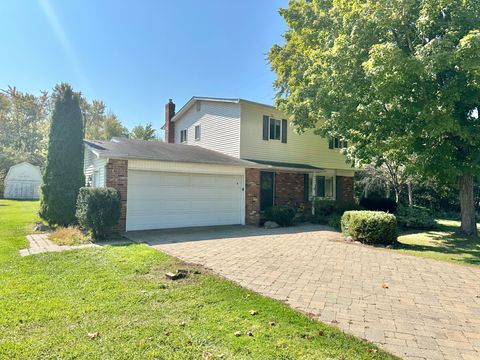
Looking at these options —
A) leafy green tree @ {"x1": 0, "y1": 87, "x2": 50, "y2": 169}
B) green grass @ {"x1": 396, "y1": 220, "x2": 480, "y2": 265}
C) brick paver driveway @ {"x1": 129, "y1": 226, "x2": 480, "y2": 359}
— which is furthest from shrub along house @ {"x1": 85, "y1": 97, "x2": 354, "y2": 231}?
leafy green tree @ {"x1": 0, "y1": 87, "x2": 50, "y2": 169}

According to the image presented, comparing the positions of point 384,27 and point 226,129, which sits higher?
point 384,27

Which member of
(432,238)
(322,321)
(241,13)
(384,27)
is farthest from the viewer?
(241,13)

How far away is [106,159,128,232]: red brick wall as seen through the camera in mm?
10477

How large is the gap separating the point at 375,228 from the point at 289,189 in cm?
711

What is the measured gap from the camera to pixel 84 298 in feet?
15.0

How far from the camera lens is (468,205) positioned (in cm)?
1153

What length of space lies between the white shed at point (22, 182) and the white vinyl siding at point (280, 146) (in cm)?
2424

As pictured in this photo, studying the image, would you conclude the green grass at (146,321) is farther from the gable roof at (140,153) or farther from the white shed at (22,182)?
the white shed at (22,182)

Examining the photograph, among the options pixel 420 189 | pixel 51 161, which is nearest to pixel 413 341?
pixel 51 161

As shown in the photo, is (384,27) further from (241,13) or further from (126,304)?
(126,304)

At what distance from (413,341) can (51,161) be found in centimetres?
1266

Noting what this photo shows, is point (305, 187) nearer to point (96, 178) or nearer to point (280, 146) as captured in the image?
point (280, 146)

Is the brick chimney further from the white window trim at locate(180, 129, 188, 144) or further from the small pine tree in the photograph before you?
the small pine tree

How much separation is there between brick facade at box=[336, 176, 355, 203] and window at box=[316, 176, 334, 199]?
61cm
